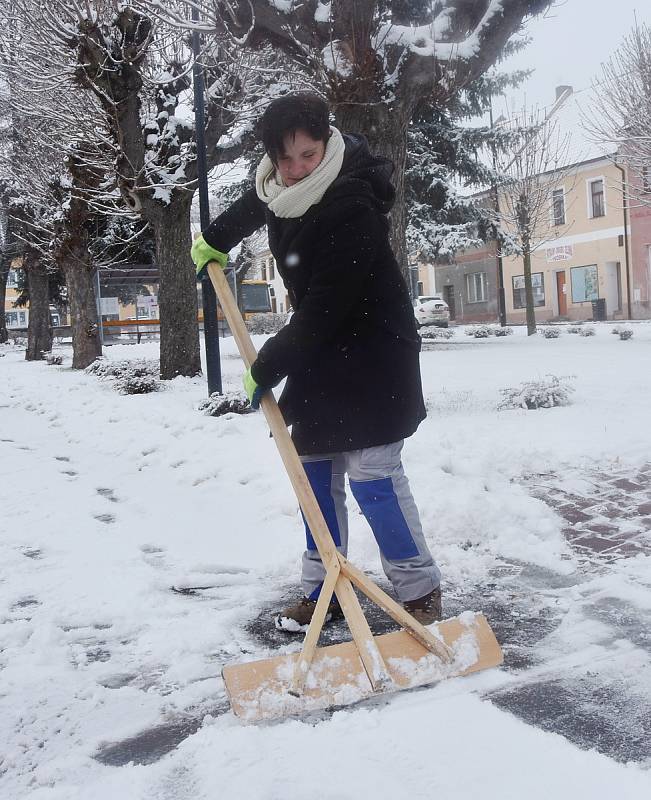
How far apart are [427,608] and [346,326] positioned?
1023 millimetres

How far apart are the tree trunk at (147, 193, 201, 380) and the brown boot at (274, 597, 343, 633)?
8.67m

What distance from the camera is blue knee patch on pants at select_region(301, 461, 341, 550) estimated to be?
277 centimetres

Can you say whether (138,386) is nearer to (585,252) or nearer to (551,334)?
(551,334)

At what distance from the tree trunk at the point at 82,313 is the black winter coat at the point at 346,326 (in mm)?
14513

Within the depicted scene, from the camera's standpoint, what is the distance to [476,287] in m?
37.2

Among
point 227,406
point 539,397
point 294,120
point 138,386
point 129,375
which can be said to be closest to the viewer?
point 294,120

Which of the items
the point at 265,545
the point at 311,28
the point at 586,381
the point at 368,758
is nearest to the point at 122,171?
the point at 311,28

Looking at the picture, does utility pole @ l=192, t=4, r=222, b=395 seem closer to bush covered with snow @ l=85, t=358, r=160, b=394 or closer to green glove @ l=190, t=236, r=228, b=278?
bush covered with snow @ l=85, t=358, r=160, b=394

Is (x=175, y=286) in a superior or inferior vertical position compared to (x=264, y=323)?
superior

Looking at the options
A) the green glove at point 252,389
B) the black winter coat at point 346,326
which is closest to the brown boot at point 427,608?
the black winter coat at point 346,326


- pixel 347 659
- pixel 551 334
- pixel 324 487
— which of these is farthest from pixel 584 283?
pixel 347 659

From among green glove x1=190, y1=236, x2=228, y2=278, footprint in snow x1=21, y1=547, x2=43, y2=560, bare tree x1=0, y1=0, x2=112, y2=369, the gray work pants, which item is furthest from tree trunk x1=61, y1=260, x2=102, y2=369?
the gray work pants

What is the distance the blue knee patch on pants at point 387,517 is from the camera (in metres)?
2.65

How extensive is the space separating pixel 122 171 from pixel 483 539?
8.84m
